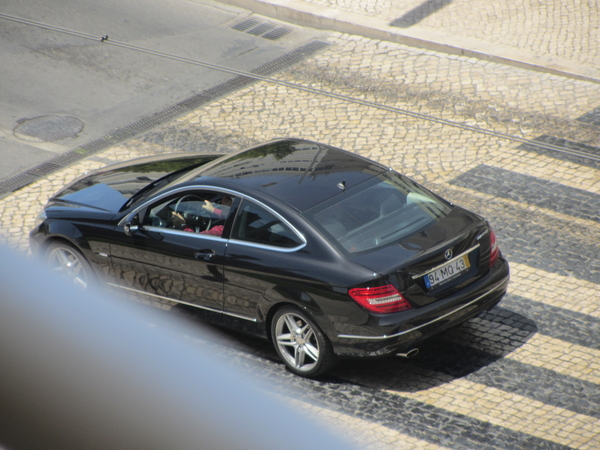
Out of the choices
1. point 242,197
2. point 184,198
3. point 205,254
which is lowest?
point 205,254

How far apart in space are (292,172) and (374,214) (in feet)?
2.72

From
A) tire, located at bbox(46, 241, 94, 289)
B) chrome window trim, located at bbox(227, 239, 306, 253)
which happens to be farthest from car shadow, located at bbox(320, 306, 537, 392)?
tire, located at bbox(46, 241, 94, 289)

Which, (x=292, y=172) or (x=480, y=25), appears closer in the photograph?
(x=292, y=172)

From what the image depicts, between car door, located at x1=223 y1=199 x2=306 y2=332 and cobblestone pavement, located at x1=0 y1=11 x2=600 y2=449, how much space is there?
52 centimetres

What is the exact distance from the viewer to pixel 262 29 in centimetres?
1468

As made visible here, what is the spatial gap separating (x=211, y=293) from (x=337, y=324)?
120cm

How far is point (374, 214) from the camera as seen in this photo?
5.76 metres

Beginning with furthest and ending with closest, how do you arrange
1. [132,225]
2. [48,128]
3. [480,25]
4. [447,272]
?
1. [480,25]
2. [48,128]
3. [132,225]
4. [447,272]

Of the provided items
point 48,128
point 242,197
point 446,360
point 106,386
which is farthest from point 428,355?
point 48,128

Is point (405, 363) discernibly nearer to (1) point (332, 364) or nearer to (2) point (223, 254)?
(1) point (332, 364)

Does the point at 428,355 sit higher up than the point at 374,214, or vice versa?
the point at 374,214

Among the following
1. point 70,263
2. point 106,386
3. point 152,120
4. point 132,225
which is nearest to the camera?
point 106,386

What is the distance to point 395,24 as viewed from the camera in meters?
14.1

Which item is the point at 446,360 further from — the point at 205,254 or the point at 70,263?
the point at 70,263
